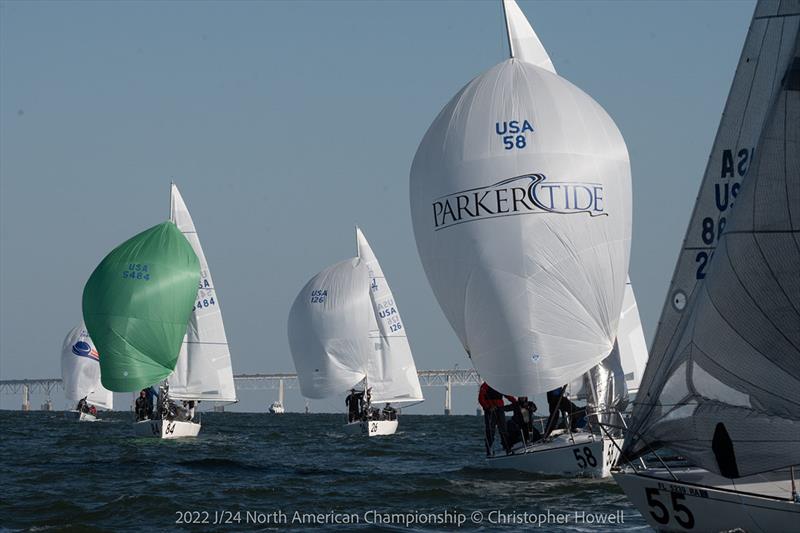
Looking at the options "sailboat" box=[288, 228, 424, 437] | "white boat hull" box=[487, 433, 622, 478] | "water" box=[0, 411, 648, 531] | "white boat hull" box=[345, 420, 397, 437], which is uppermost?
"sailboat" box=[288, 228, 424, 437]

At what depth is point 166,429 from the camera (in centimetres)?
3719

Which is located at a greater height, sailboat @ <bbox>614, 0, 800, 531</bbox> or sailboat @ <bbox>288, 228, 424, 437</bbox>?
sailboat @ <bbox>288, 228, 424, 437</bbox>

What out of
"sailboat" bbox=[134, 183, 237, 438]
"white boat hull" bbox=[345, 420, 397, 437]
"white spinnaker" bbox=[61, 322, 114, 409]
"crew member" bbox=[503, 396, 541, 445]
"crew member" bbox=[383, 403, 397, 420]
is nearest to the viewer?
"crew member" bbox=[503, 396, 541, 445]

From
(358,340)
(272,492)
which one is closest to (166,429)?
(358,340)

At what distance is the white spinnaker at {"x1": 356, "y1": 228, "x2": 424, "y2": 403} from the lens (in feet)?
161

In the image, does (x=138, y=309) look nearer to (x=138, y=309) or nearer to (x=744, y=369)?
(x=138, y=309)

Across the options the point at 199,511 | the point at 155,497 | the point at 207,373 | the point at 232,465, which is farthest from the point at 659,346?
the point at 207,373

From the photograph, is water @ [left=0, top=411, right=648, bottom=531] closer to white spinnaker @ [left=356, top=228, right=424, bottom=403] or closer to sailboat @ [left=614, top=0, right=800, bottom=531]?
sailboat @ [left=614, top=0, right=800, bottom=531]

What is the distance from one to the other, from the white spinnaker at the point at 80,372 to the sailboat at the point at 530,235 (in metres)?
56.3

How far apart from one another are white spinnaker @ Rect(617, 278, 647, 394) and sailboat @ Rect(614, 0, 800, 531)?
15.6 metres

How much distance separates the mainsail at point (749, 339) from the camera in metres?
11.5

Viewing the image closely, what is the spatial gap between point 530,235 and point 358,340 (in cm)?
3079

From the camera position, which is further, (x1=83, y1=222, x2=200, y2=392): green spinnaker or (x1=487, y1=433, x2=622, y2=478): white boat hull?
(x1=83, y1=222, x2=200, y2=392): green spinnaker

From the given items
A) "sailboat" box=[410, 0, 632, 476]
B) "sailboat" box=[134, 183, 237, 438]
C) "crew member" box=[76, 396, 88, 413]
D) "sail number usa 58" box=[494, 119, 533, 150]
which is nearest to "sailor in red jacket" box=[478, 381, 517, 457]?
"sailboat" box=[410, 0, 632, 476]
